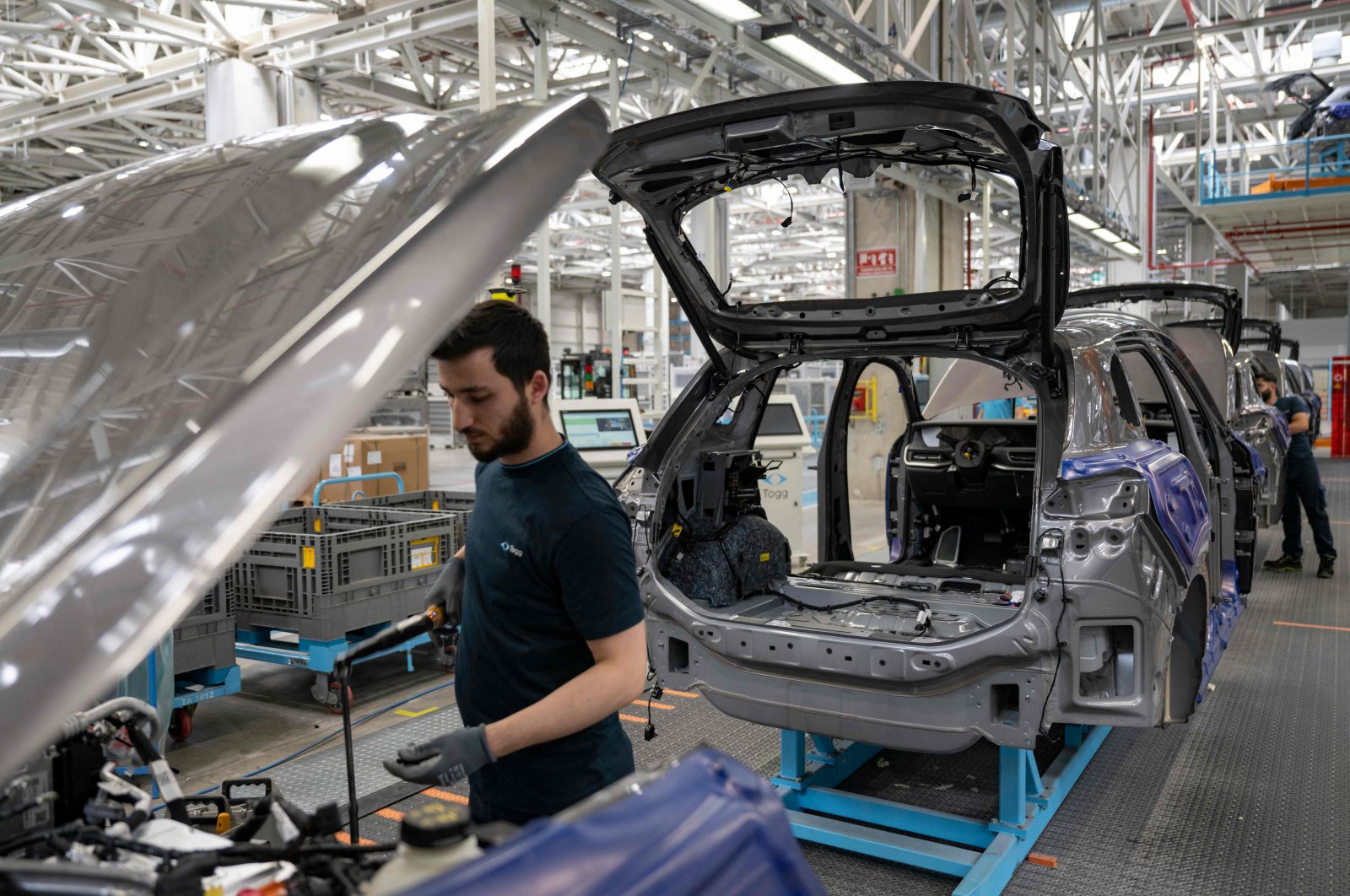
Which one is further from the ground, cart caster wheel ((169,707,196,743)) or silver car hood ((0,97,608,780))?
silver car hood ((0,97,608,780))

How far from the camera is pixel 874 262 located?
11648mm

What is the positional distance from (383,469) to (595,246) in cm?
1871

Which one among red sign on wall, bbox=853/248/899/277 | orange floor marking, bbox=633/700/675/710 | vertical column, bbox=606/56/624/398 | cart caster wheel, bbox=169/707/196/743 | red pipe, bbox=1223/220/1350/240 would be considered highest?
red pipe, bbox=1223/220/1350/240

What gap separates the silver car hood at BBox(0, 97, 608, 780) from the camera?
0.77 meters

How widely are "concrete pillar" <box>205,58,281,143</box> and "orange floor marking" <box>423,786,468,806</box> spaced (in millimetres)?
5825

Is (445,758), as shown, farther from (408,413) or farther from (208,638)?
(408,413)

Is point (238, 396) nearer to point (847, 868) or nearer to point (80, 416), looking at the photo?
point (80, 416)

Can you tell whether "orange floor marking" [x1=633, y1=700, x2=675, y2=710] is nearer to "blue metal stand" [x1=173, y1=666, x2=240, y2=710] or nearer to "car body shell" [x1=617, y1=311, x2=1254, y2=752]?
"car body shell" [x1=617, y1=311, x2=1254, y2=752]

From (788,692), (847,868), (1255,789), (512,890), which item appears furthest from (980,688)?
(512,890)

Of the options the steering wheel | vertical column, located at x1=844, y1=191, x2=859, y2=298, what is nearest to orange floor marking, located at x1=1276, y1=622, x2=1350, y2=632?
the steering wheel

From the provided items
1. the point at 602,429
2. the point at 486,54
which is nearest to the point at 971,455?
the point at 602,429

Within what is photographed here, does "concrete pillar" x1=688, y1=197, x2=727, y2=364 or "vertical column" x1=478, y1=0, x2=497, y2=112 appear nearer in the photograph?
"vertical column" x1=478, y1=0, x2=497, y2=112

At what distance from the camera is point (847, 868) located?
129 inches

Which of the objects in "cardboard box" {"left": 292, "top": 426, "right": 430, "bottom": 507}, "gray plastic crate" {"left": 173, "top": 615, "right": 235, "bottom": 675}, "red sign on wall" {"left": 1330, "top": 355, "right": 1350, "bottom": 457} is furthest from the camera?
"red sign on wall" {"left": 1330, "top": 355, "right": 1350, "bottom": 457}
